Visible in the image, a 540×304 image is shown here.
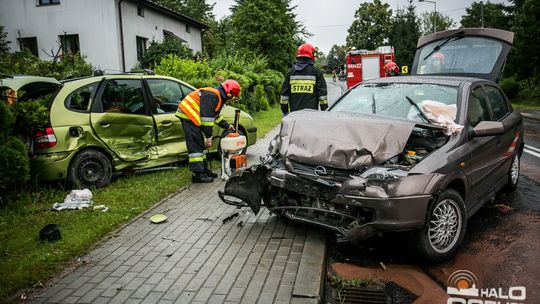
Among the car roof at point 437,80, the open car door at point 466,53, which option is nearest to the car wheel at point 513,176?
the car roof at point 437,80

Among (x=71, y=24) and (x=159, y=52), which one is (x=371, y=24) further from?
(x=71, y=24)

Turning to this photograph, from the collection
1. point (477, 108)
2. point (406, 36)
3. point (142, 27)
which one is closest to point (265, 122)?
point (477, 108)

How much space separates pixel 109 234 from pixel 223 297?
211 cm

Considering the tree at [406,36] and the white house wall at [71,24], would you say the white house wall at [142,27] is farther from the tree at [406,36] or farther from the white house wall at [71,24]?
the tree at [406,36]

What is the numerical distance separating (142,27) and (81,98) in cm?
1826

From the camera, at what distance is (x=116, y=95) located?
22.9 feet

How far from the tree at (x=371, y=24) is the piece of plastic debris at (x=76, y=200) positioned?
67.4 meters

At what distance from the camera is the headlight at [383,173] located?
3904mm

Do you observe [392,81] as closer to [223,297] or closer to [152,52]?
[223,297]

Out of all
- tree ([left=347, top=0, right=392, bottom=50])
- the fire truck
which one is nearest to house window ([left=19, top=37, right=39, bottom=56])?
the fire truck

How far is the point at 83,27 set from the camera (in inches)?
843

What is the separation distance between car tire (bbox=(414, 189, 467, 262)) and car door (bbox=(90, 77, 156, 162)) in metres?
4.86

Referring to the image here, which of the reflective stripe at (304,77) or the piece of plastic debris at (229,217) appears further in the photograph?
the reflective stripe at (304,77)

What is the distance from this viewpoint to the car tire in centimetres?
394
